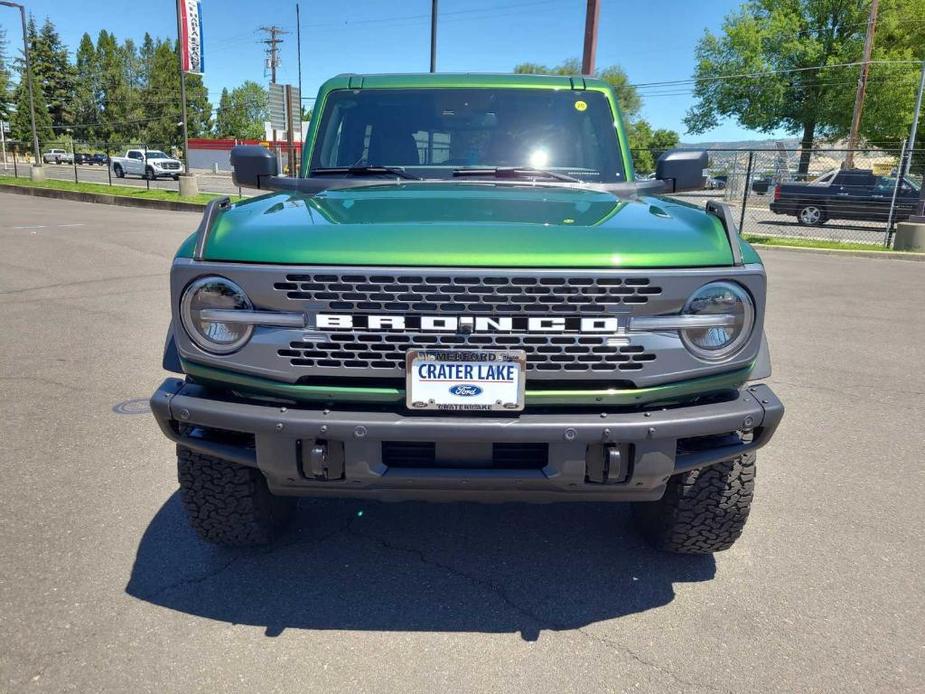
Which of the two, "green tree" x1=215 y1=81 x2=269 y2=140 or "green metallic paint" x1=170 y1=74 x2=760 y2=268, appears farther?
"green tree" x1=215 y1=81 x2=269 y2=140

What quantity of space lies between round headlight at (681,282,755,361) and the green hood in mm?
98

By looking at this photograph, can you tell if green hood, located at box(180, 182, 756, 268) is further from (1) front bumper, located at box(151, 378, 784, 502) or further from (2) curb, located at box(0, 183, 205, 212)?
(2) curb, located at box(0, 183, 205, 212)

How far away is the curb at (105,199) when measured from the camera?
22.0 m

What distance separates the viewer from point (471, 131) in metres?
3.79

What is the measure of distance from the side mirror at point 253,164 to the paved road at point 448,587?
1.56 meters

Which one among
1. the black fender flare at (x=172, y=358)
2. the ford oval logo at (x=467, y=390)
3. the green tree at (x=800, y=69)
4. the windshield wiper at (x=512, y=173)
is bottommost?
the black fender flare at (x=172, y=358)

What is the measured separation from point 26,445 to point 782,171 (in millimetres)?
20002

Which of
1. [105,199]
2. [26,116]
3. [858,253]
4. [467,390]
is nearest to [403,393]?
[467,390]

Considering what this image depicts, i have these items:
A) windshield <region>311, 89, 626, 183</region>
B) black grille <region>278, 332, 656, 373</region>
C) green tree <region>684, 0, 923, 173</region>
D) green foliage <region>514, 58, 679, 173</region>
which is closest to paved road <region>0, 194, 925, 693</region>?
black grille <region>278, 332, 656, 373</region>

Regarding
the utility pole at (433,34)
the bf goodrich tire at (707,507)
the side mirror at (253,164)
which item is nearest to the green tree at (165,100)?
the utility pole at (433,34)

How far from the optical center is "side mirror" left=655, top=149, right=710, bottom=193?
373 centimetres

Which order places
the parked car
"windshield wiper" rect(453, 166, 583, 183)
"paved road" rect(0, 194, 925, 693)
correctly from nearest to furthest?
1. "paved road" rect(0, 194, 925, 693)
2. "windshield wiper" rect(453, 166, 583, 183)
3. the parked car

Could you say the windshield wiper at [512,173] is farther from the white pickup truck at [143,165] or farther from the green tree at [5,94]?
the green tree at [5,94]

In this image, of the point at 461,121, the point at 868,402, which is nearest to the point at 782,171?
the point at 868,402
